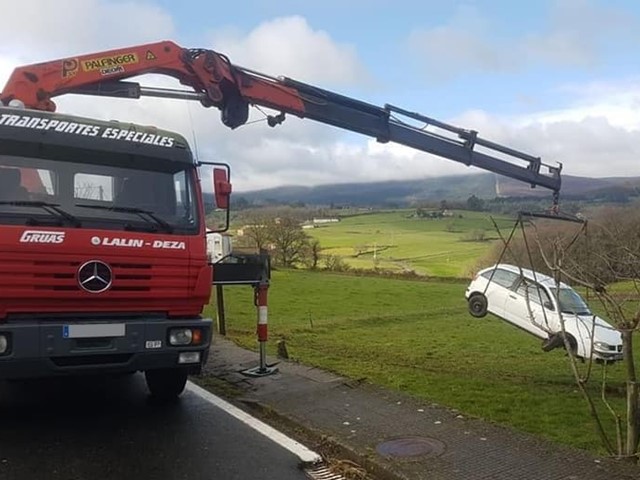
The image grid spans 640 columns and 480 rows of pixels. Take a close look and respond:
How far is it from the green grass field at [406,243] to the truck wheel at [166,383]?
4076 centimetres


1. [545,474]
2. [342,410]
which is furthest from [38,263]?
[545,474]

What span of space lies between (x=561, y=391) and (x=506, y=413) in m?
3.02

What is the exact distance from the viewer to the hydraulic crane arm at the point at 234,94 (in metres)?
8.13

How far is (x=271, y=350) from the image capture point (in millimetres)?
11352

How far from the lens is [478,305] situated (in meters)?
17.0

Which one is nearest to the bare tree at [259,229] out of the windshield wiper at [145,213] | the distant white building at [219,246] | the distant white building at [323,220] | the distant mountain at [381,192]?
the distant mountain at [381,192]

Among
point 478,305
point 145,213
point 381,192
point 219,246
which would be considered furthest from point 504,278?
point 381,192

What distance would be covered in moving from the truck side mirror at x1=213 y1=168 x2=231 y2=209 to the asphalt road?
6.98 ft

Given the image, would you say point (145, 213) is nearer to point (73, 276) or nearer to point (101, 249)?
point (101, 249)

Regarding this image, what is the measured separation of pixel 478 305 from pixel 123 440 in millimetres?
12922

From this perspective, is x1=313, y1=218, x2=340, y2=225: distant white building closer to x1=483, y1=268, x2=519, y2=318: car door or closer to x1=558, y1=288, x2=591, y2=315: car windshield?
x1=483, y1=268, x2=519, y2=318: car door

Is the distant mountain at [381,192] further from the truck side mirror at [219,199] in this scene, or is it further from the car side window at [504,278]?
the truck side mirror at [219,199]

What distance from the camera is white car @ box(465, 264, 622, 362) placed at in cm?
1375

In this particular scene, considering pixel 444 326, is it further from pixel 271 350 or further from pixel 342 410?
pixel 342 410
